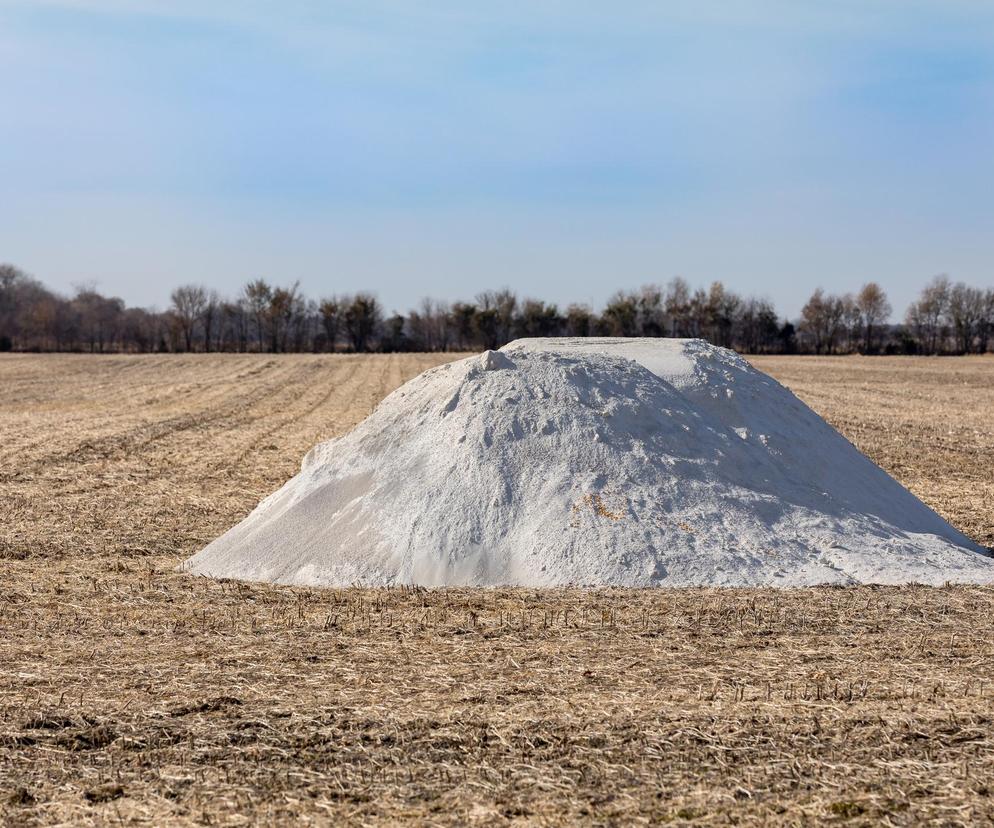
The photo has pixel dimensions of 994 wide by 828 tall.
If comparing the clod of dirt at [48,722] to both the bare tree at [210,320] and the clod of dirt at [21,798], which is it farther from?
the bare tree at [210,320]

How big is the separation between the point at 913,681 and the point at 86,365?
55.6 meters

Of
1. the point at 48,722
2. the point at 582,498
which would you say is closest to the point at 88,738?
the point at 48,722

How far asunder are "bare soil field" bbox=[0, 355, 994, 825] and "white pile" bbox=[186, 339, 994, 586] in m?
0.56

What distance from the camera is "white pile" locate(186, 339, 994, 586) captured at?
30.9 feet

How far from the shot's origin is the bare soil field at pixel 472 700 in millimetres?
4734

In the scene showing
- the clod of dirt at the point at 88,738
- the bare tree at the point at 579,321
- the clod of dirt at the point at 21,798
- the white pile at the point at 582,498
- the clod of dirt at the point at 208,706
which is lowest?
the clod of dirt at the point at 21,798

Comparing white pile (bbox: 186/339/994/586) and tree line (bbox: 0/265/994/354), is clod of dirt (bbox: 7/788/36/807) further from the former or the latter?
tree line (bbox: 0/265/994/354)

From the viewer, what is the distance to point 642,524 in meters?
9.65

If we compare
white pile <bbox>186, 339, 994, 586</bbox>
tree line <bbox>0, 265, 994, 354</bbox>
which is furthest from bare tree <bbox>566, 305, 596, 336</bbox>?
white pile <bbox>186, 339, 994, 586</bbox>

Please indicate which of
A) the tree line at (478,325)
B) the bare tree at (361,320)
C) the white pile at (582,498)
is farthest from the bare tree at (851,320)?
Answer: the white pile at (582,498)

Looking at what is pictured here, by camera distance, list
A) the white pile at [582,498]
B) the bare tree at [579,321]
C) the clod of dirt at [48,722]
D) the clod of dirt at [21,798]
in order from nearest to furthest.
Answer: the clod of dirt at [21,798] < the clod of dirt at [48,722] < the white pile at [582,498] < the bare tree at [579,321]

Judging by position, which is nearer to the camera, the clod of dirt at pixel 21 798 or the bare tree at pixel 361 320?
the clod of dirt at pixel 21 798

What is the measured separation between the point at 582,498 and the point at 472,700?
405 cm

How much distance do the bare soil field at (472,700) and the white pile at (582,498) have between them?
556 millimetres
